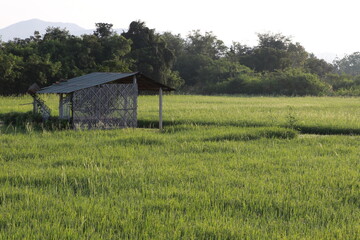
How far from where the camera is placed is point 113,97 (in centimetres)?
1681

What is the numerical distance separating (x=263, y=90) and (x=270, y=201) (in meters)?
46.6

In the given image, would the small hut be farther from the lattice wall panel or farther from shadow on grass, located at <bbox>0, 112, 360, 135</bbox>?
shadow on grass, located at <bbox>0, 112, 360, 135</bbox>

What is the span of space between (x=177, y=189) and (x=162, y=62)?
4064 cm

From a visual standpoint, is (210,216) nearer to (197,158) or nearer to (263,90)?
(197,158)

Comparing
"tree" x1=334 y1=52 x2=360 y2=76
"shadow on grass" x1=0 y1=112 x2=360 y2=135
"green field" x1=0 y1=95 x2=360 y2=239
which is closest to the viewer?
"green field" x1=0 y1=95 x2=360 y2=239

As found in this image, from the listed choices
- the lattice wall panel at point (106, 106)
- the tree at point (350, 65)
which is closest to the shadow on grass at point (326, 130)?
the lattice wall panel at point (106, 106)

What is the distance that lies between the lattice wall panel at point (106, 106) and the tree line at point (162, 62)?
18770mm

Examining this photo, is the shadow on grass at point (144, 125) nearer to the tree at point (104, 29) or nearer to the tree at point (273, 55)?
the tree at point (104, 29)

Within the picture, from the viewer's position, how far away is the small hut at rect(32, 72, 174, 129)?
15594mm

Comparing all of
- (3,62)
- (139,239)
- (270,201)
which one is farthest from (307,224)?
(3,62)

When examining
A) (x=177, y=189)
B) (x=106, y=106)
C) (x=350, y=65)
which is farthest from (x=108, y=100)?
(x=350, y=65)

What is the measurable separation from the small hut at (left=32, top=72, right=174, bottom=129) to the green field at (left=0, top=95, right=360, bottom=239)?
439cm

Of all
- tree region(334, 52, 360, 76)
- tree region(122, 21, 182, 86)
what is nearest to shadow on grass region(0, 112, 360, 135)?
tree region(122, 21, 182, 86)

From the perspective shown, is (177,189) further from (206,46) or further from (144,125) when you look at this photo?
(206,46)
